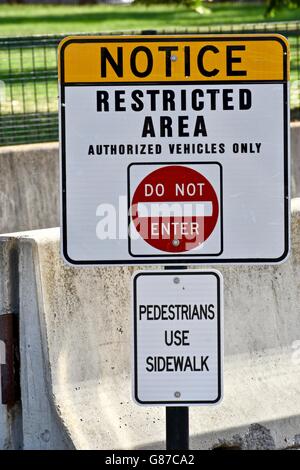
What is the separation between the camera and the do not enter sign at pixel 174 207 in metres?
4.09

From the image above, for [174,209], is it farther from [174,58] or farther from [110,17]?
[110,17]

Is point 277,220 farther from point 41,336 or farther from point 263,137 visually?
point 41,336

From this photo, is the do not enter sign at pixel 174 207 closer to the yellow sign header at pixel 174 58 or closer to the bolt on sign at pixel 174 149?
the bolt on sign at pixel 174 149

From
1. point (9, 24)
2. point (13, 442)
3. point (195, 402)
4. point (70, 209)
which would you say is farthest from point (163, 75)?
point (9, 24)

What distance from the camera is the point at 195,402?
13.4 feet

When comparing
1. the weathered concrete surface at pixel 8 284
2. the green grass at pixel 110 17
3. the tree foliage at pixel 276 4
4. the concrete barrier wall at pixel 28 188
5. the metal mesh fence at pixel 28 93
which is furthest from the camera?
the green grass at pixel 110 17

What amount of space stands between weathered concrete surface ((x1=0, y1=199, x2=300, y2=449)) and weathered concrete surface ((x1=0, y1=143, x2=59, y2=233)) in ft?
15.1

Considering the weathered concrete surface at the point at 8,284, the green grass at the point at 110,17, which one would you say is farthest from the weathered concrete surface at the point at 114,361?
the green grass at the point at 110,17

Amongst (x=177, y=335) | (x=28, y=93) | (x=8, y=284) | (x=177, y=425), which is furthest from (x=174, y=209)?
(x=28, y=93)

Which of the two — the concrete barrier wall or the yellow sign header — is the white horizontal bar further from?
the concrete barrier wall

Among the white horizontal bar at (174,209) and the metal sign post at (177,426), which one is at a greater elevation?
the white horizontal bar at (174,209)

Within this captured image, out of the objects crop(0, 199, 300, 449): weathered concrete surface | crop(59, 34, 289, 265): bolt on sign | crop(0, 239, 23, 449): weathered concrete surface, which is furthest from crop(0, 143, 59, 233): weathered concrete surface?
crop(59, 34, 289, 265): bolt on sign

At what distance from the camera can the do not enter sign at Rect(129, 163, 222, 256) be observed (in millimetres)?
4090

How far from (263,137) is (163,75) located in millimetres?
387
